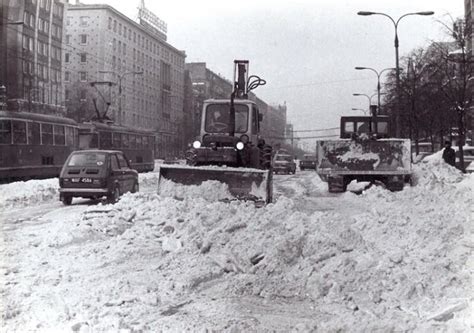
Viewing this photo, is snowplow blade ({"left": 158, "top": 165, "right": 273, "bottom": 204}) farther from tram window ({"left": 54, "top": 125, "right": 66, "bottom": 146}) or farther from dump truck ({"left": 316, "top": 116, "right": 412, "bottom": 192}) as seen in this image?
tram window ({"left": 54, "top": 125, "right": 66, "bottom": 146})

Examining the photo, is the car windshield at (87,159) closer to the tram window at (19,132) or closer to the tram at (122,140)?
the tram window at (19,132)

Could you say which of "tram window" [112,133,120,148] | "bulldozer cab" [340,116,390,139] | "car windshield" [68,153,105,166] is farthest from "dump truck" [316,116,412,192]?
"tram window" [112,133,120,148]

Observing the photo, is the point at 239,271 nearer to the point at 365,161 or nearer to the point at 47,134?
the point at 365,161

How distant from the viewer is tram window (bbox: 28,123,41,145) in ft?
72.2

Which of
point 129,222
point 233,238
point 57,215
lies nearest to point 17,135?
point 57,215

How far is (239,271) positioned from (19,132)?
17.3 meters

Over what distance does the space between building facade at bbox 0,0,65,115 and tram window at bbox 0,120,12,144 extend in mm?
32233

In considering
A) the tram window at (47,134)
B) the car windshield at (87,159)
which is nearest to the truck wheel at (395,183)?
the car windshield at (87,159)

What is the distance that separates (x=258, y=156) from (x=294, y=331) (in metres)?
8.65

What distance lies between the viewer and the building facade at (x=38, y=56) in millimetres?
53406

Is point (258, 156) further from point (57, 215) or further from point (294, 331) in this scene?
point (294, 331)

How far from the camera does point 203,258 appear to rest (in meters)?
7.09

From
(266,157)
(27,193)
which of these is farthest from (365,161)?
(27,193)

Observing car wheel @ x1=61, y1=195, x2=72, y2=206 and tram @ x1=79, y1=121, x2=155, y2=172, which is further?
tram @ x1=79, y1=121, x2=155, y2=172
